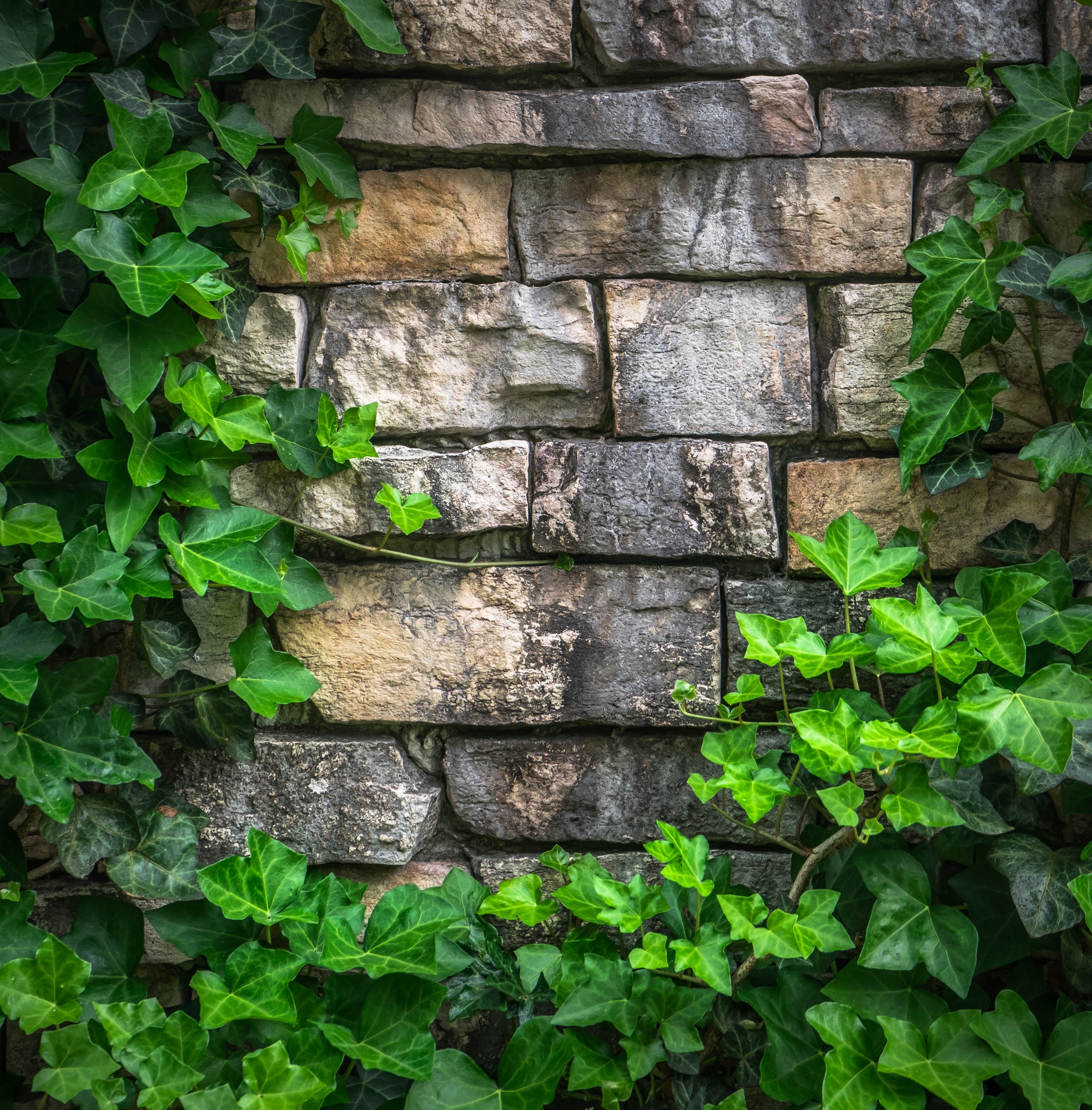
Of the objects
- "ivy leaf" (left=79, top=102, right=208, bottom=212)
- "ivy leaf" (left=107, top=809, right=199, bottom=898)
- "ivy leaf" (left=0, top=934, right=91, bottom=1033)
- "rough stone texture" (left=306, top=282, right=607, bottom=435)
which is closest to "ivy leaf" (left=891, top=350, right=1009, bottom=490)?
"rough stone texture" (left=306, top=282, right=607, bottom=435)

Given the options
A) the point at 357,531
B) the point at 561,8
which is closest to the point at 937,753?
the point at 357,531

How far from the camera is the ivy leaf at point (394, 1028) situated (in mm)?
1006

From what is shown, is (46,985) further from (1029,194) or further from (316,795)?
(1029,194)

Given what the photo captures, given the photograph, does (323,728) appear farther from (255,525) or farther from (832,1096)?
(832,1096)

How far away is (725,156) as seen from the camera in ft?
3.90

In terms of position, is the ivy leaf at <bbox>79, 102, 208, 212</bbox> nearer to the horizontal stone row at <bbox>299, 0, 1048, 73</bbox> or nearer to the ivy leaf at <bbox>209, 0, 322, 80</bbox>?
the ivy leaf at <bbox>209, 0, 322, 80</bbox>

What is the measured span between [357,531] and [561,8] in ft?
2.61

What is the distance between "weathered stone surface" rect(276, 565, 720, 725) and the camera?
1233 mm

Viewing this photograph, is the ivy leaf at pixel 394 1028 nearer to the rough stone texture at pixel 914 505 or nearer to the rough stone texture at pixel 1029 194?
the rough stone texture at pixel 914 505

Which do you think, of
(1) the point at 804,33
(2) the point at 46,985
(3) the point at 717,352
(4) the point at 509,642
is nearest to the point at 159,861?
(2) the point at 46,985

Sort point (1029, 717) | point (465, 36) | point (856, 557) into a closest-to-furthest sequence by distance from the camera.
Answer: point (1029, 717) → point (856, 557) → point (465, 36)

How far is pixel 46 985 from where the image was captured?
3.31ft

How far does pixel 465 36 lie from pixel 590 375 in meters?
0.50

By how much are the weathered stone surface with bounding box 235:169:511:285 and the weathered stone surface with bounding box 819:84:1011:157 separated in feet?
1.57
